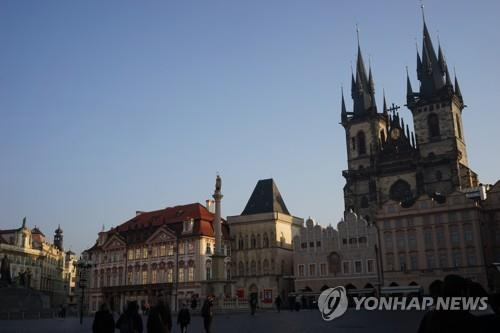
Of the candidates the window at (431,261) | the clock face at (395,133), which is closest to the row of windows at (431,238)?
the window at (431,261)

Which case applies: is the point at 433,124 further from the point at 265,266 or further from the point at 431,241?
the point at 265,266

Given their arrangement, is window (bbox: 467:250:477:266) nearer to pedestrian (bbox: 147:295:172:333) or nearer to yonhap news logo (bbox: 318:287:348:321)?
yonhap news logo (bbox: 318:287:348:321)

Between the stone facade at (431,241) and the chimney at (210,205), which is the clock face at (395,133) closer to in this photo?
the stone facade at (431,241)

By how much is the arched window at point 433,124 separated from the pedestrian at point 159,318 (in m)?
67.9

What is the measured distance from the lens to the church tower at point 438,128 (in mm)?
69625

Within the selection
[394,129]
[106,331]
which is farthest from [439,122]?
[106,331]

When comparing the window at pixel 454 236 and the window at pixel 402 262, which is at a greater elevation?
the window at pixel 454 236

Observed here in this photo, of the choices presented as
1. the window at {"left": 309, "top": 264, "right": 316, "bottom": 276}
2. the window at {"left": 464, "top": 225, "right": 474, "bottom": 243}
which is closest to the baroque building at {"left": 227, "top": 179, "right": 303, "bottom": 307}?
the window at {"left": 309, "top": 264, "right": 316, "bottom": 276}

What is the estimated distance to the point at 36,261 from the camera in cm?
9725

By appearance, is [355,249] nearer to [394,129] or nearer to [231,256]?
[231,256]

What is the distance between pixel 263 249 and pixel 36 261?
49.5 m

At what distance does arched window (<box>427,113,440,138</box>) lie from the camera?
72.8m

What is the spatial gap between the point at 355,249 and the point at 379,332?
45.1 metres

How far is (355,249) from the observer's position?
63.7 m
